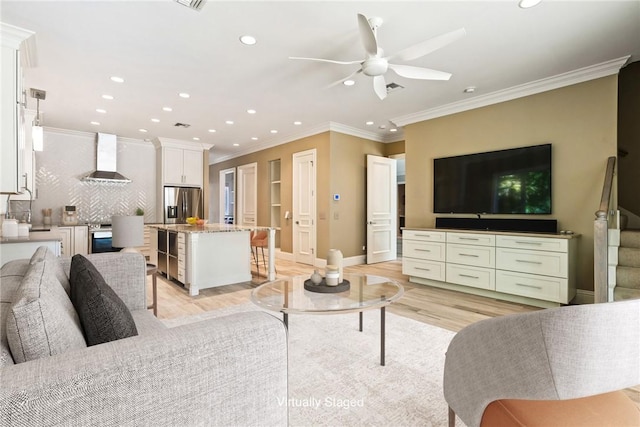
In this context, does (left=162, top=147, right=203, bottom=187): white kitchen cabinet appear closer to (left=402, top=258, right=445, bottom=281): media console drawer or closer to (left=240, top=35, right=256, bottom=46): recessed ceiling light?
(left=240, top=35, right=256, bottom=46): recessed ceiling light

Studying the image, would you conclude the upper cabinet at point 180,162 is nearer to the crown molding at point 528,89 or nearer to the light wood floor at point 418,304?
the light wood floor at point 418,304

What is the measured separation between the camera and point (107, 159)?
21.2ft

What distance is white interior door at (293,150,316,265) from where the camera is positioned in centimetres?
615

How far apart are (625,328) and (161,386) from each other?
51.9 inches

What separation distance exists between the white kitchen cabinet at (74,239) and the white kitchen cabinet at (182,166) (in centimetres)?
189

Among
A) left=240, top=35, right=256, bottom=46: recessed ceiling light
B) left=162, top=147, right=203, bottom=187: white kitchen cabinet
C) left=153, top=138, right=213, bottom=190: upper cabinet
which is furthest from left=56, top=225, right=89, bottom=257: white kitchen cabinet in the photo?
left=240, top=35, right=256, bottom=46: recessed ceiling light

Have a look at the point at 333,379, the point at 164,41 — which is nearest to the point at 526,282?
the point at 333,379

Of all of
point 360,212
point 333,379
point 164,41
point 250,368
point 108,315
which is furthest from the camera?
point 360,212

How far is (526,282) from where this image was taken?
356 centimetres

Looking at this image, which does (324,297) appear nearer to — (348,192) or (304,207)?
(348,192)

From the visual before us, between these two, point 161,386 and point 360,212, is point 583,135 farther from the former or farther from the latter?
point 161,386

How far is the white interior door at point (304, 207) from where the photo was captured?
6152 mm

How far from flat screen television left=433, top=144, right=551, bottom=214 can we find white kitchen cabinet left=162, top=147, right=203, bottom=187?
18.2 ft

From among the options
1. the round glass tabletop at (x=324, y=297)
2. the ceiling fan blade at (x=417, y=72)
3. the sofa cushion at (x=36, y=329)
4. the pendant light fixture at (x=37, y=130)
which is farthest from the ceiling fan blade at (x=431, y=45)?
the pendant light fixture at (x=37, y=130)
